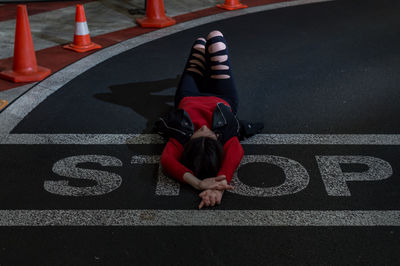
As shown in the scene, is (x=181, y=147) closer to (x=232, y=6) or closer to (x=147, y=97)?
(x=147, y=97)

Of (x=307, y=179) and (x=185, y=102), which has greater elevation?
(x=185, y=102)

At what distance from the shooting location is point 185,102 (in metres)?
5.07

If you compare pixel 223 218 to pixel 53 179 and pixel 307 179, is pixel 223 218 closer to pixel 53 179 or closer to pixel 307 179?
pixel 307 179

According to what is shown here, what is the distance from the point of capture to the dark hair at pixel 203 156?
4168 mm

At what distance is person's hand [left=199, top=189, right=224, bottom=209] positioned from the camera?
156 inches

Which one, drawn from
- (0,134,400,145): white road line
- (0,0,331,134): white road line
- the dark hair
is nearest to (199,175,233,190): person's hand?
the dark hair

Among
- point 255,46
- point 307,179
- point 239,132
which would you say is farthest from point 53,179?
point 255,46

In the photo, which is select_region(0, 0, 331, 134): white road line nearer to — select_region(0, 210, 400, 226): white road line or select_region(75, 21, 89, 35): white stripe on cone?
select_region(75, 21, 89, 35): white stripe on cone

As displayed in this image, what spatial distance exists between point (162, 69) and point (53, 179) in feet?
9.51

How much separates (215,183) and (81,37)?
4.36 meters

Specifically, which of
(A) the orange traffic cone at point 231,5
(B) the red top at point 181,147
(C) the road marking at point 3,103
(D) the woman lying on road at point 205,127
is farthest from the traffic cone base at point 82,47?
(A) the orange traffic cone at point 231,5

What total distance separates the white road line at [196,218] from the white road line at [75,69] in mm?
1659

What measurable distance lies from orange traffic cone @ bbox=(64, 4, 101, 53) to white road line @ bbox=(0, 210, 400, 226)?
13.4 feet

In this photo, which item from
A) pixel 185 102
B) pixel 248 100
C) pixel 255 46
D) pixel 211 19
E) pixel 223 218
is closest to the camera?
pixel 223 218
